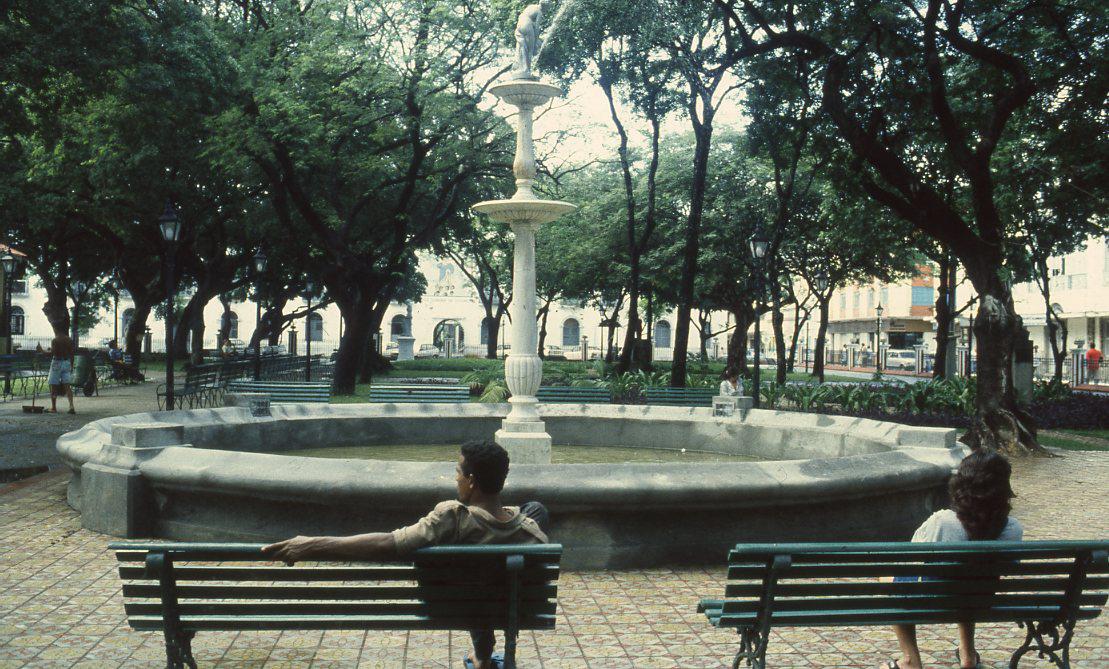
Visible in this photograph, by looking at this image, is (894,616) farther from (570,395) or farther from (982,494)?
(570,395)

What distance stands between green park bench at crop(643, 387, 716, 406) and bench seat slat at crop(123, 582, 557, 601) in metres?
11.0

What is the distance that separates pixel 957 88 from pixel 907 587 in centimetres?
1471

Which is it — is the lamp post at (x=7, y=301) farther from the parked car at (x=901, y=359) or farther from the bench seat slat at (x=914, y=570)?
the parked car at (x=901, y=359)

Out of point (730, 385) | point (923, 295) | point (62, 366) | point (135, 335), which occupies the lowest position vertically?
point (730, 385)

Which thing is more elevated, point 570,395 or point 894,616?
point 570,395

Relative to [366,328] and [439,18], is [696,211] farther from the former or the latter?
[366,328]

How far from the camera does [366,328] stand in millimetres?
26344

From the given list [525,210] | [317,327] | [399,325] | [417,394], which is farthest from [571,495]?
[399,325]

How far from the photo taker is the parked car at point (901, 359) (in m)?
56.3

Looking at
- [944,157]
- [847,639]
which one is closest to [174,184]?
[944,157]

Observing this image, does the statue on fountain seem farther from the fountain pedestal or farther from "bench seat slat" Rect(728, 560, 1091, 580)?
"bench seat slat" Rect(728, 560, 1091, 580)

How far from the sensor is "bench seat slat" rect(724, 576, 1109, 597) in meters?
4.07

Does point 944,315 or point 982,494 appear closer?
point 982,494

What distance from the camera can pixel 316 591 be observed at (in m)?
3.99
